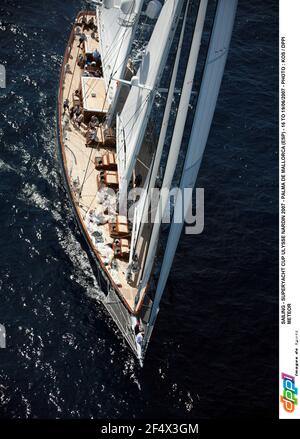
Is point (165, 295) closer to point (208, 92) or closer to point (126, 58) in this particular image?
point (126, 58)

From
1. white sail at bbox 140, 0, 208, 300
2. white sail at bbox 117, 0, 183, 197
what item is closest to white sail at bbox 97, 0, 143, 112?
white sail at bbox 117, 0, 183, 197

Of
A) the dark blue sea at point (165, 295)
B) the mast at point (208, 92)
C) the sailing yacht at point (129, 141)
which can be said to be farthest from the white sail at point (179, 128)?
the dark blue sea at point (165, 295)

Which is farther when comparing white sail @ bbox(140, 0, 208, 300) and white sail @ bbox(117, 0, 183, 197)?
white sail @ bbox(117, 0, 183, 197)

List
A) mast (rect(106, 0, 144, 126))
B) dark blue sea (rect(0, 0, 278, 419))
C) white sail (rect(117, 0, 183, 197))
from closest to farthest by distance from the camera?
white sail (rect(117, 0, 183, 197)) → dark blue sea (rect(0, 0, 278, 419)) → mast (rect(106, 0, 144, 126))

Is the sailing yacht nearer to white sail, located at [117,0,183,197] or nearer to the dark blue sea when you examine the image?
white sail, located at [117,0,183,197]

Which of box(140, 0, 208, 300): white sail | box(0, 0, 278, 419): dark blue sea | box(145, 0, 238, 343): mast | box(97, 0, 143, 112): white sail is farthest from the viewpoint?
box(97, 0, 143, 112): white sail

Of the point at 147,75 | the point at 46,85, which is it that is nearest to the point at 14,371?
the point at 147,75

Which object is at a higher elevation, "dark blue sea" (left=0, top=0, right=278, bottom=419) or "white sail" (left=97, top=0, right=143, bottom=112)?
"white sail" (left=97, top=0, right=143, bottom=112)
